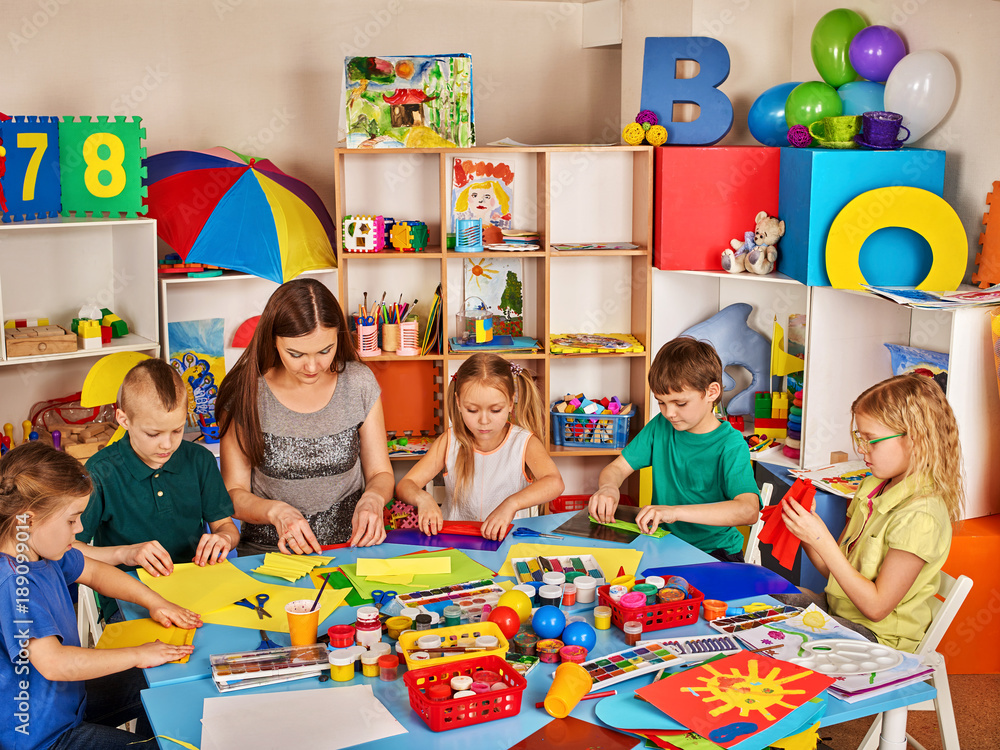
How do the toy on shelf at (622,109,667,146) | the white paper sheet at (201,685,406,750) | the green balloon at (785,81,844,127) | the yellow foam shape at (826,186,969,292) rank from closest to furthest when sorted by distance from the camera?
the white paper sheet at (201,685,406,750), the yellow foam shape at (826,186,969,292), the green balloon at (785,81,844,127), the toy on shelf at (622,109,667,146)

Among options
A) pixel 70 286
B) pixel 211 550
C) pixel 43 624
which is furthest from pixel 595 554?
pixel 70 286

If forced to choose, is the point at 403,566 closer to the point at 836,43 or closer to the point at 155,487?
the point at 155,487

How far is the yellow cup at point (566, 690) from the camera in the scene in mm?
1505

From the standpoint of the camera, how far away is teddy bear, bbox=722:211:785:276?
3.54 metres

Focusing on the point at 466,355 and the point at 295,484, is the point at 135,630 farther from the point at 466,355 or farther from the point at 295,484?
the point at 466,355

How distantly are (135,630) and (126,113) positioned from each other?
291cm

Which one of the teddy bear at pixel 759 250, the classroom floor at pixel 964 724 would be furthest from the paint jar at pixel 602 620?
the teddy bear at pixel 759 250

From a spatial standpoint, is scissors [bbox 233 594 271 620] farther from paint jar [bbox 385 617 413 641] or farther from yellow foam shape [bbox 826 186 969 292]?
yellow foam shape [bbox 826 186 969 292]

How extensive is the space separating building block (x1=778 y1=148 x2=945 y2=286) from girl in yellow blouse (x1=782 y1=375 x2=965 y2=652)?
44.7 inches

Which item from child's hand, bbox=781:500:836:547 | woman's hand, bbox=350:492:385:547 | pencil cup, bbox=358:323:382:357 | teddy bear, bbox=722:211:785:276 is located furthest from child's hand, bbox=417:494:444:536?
teddy bear, bbox=722:211:785:276

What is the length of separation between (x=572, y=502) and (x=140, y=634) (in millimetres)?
2673

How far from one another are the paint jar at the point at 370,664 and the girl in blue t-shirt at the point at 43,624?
328 millimetres

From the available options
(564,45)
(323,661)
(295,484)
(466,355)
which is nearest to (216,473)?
(295,484)

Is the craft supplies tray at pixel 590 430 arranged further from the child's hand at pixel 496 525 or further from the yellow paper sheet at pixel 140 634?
the yellow paper sheet at pixel 140 634
